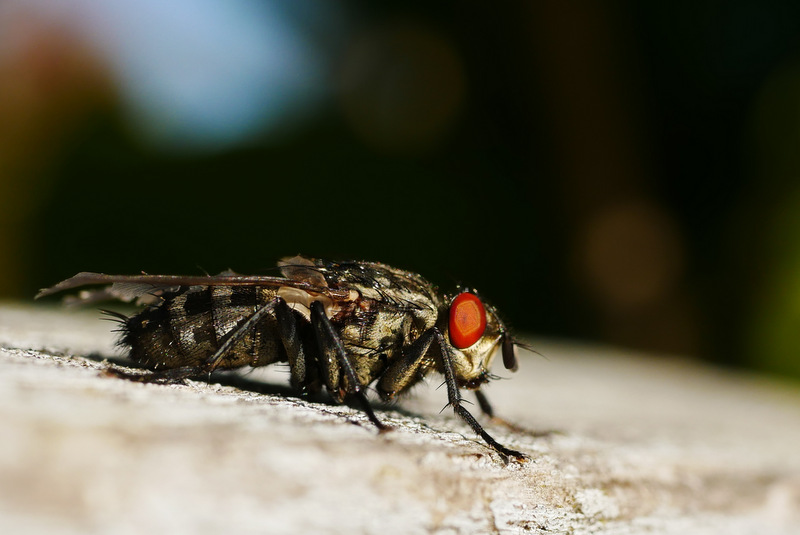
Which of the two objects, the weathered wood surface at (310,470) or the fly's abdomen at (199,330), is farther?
the fly's abdomen at (199,330)

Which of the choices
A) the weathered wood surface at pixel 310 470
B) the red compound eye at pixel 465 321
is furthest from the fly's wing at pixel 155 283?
the red compound eye at pixel 465 321

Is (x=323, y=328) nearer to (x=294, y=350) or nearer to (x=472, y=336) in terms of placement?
(x=294, y=350)

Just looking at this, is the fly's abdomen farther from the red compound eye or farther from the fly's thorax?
the red compound eye

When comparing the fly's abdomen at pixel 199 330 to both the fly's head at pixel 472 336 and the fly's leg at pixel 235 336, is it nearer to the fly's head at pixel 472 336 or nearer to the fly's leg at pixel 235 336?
the fly's leg at pixel 235 336

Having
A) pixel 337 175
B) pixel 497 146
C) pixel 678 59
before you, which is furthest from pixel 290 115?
pixel 678 59

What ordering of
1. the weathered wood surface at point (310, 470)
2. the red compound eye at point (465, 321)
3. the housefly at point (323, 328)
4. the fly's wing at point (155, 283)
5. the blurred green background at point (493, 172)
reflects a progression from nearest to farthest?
the weathered wood surface at point (310, 470)
the fly's wing at point (155, 283)
the housefly at point (323, 328)
the red compound eye at point (465, 321)
the blurred green background at point (493, 172)

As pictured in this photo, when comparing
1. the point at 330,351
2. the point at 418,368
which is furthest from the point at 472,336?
the point at 330,351

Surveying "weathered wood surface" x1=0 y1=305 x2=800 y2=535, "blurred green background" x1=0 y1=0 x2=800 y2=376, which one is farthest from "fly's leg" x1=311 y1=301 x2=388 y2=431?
"blurred green background" x1=0 y1=0 x2=800 y2=376
